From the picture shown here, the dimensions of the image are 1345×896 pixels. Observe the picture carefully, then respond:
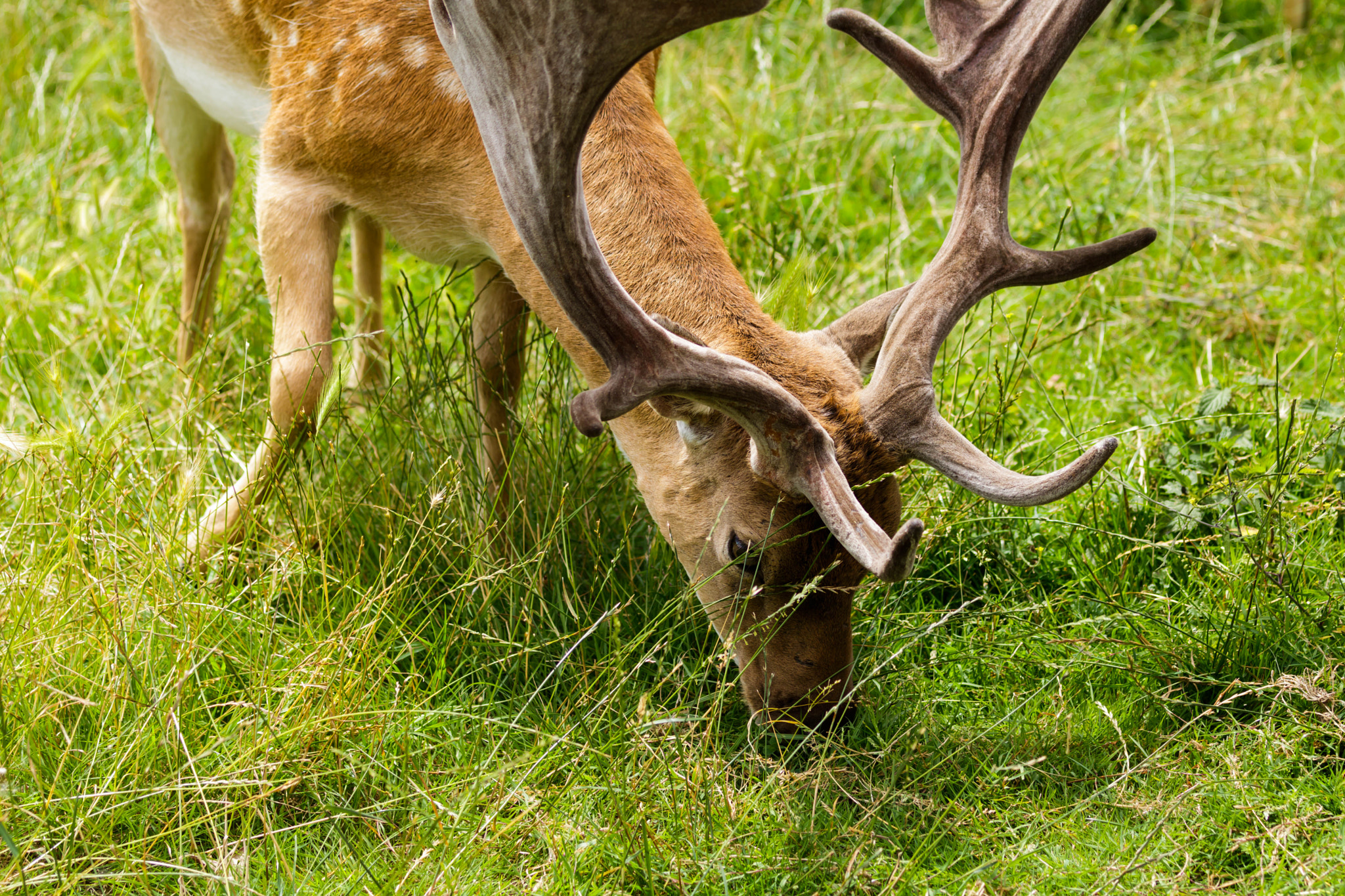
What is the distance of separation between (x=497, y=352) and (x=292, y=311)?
72cm

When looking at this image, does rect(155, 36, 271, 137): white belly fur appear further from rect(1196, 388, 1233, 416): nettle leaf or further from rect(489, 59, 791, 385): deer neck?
rect(1196, 388, 1233, 416): nettle leaf

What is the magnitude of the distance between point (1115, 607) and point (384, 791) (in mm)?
1896

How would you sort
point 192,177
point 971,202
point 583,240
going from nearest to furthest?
point 583,240 < point 971,202 < point 192,177

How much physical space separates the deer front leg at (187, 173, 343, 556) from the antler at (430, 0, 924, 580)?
1057mm

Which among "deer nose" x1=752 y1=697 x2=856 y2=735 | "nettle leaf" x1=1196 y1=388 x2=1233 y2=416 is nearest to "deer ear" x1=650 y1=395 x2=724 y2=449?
"deer nose" x1=752 y1=697 x2=856 y2=735

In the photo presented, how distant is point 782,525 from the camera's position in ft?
9.14

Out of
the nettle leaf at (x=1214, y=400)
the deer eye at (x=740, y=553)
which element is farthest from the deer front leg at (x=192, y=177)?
the nettle leaf at (x=1214, y=400)

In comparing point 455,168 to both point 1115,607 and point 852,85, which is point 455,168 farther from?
point 852,85

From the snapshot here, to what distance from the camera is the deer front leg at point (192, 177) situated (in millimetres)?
4598

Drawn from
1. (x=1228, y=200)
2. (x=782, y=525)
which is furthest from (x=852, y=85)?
(x=782, y=525)

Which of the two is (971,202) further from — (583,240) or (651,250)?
(583,240)

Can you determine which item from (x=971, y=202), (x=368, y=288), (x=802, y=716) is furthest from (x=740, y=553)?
(x=368, y=288)

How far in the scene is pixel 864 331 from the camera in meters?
3.07

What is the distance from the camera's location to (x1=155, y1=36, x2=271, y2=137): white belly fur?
3.93 meters
